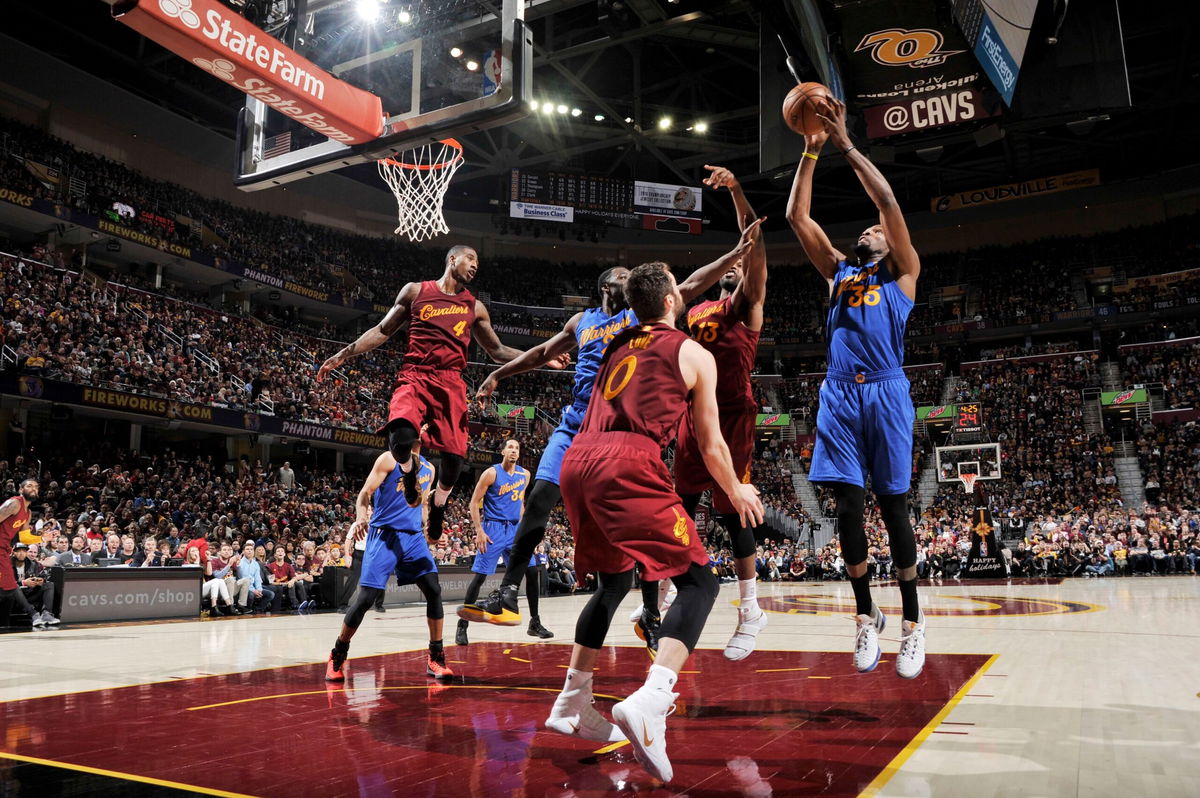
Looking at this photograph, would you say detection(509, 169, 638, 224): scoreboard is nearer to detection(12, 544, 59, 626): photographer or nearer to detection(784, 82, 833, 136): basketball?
detection(12, 544, 59, 626): photographer

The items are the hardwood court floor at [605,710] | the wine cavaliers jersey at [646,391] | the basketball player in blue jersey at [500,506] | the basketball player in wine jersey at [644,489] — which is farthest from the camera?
the basketball player in blue jersey at [500,506]

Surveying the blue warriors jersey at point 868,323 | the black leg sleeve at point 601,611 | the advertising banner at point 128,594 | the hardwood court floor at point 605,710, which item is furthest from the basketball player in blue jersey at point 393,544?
the advertising banner at point 128,594

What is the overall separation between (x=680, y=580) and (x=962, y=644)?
4.95m

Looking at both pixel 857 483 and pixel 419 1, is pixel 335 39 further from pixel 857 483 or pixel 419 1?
pixel 857 483

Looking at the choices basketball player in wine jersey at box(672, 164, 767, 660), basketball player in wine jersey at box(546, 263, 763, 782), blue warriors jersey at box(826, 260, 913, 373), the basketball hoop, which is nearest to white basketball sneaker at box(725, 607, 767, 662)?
basketball player in wine jersey at box(672, 164, 767, 660)

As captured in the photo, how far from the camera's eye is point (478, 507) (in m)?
8.33

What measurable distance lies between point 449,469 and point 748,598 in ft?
8.00

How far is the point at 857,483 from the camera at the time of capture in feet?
15.0

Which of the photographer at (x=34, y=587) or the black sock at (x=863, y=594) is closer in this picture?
the black sock at (x=863, y=594)

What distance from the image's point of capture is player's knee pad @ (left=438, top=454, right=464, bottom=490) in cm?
631

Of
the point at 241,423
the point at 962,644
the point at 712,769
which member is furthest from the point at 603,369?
the point at 241,423

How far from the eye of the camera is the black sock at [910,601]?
4.59m

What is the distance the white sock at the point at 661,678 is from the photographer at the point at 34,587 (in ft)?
35.9

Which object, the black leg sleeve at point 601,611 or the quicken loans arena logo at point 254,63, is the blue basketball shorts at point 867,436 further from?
the quicken loans arena logo at point 254,63
